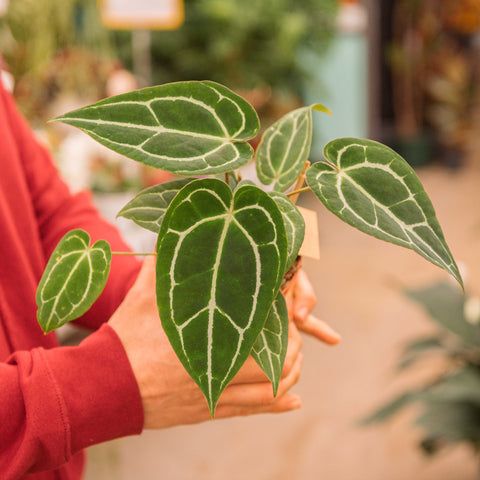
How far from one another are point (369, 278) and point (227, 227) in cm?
342

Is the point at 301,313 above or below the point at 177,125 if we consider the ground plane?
below

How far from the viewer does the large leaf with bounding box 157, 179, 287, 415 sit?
444mm

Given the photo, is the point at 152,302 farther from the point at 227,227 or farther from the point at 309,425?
the point at 309,425

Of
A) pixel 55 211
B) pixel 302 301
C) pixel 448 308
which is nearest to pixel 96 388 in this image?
pixel 302 301

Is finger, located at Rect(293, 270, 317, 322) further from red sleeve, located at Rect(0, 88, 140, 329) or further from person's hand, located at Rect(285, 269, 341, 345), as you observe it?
red sleeve, located at Rect(0, 88, 140, 329)

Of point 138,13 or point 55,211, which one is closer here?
point 55,211

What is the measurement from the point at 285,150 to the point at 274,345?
7.8 inches

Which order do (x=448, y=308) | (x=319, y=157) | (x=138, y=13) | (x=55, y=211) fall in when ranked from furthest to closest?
(x=319, y=157) < (x=138, y=13) < (x=448, y=308) < (x=55, y=211)

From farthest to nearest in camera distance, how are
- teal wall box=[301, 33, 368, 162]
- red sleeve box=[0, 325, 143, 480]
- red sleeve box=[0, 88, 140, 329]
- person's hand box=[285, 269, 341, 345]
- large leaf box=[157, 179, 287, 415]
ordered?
teal wall box=[301, 33, 368, 162] → red sleeve box=[0, 88, 140, 329] → person's hand box=[285, 269, 341, 345] → red sleeve box=[0, 325, 143, 480] → large leaf box=[157, 179, 287, 415]

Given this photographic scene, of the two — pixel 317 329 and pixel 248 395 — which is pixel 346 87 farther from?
pixel 248 395

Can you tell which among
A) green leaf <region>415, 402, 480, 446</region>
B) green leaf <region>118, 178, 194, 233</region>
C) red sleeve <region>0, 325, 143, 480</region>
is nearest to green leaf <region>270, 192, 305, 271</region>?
green leaf <region>118, 178, 194, 233</region>

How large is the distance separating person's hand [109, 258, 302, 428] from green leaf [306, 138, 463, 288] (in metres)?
0.20

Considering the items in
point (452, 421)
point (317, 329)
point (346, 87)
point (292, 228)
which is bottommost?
point (346, 87)

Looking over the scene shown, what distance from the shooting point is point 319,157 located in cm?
539
